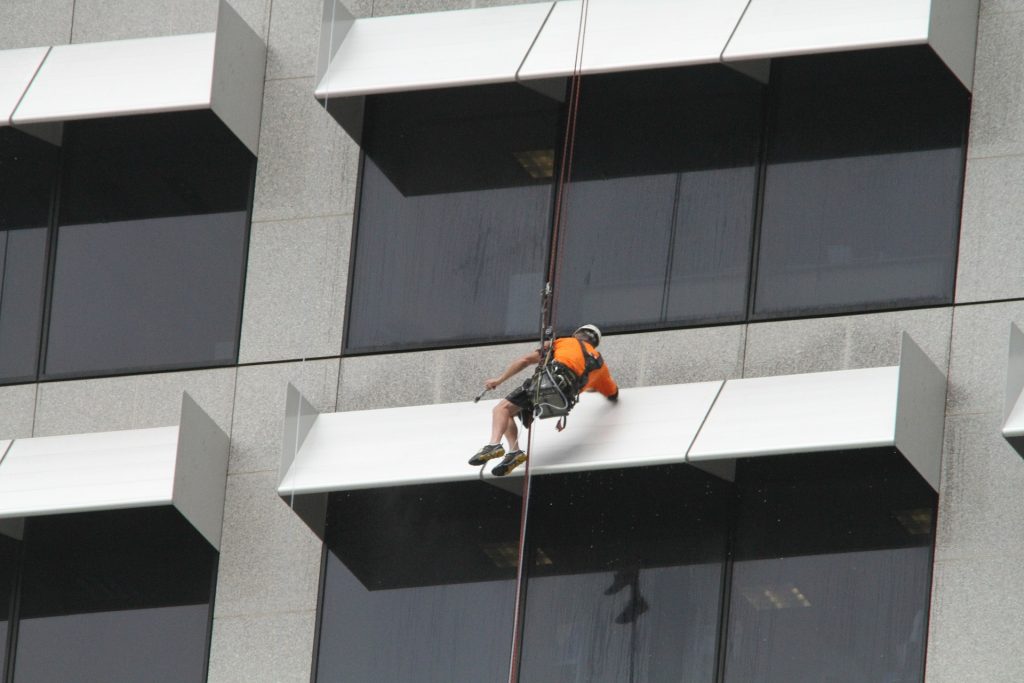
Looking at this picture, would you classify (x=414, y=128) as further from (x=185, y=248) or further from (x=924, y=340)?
(x=924, y=340)

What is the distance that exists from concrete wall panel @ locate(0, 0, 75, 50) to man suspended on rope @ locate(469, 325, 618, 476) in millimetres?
5939

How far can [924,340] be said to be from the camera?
17875 mm

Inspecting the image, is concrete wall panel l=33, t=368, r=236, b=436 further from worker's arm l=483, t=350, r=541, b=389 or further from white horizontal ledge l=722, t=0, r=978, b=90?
white horizontal ledge l=722, t=0, r=978, b=90

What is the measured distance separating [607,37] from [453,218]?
6.56 feet

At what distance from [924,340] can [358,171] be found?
5171mm

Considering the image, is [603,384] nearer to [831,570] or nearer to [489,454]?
[489,454]

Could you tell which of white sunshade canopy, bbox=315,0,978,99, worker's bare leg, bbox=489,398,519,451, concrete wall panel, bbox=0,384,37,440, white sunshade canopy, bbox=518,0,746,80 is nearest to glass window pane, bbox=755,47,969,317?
white sunshade canopy, bbox=315,0,978,99

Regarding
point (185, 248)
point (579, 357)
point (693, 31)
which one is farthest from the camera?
point (185, 248)

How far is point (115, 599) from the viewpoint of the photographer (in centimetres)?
1930

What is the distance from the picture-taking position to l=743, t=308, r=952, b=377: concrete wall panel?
1789cm

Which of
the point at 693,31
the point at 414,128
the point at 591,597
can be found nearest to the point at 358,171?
the point at 414,128

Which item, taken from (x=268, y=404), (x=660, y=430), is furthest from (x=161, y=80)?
(x=660, y=430)

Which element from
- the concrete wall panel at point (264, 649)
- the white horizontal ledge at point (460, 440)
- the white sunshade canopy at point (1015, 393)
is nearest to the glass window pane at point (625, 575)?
the white horizontal ledge at point (460, 440)

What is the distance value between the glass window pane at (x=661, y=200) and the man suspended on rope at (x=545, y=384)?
86cm
